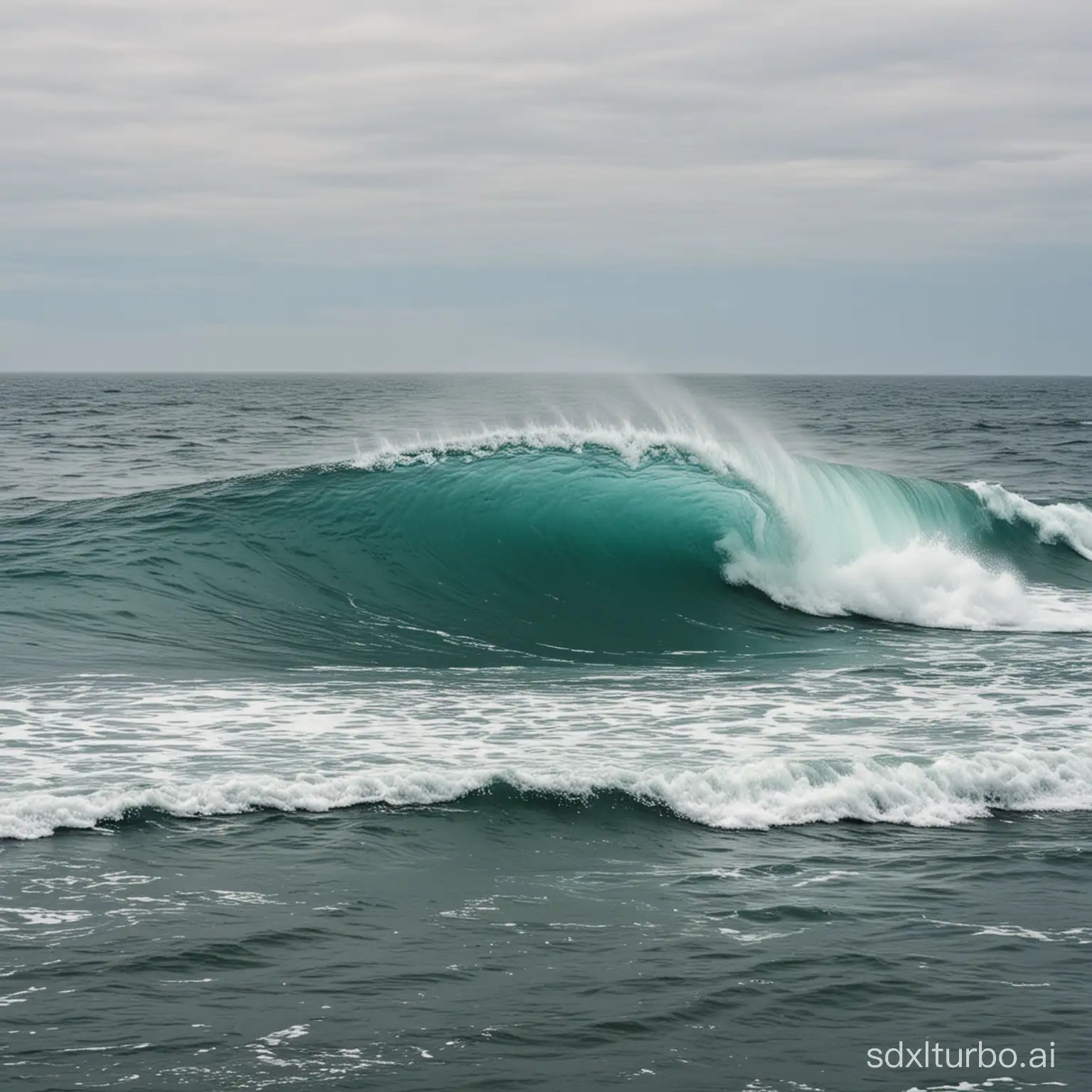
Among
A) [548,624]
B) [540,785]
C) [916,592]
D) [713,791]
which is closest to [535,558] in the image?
[548,624]

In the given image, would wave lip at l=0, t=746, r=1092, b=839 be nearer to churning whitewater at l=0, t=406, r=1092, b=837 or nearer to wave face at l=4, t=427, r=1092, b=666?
churning whitewater at l=0, t=406, r=1092, b=837

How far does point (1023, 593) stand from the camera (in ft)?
53.8

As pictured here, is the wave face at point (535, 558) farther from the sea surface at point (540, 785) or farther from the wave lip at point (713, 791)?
the wave lip at point (713, 791)

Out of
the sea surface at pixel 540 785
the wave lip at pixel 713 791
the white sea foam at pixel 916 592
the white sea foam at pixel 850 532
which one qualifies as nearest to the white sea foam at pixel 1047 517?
the white sea foam at pixel 850 532

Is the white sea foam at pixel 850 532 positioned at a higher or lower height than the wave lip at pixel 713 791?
higher

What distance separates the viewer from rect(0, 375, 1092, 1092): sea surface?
4863 millimetres

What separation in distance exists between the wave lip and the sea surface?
27 mm

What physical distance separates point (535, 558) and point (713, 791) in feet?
30.1

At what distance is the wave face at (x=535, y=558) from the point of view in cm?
1350

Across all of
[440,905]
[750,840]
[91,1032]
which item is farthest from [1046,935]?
[91,1032]

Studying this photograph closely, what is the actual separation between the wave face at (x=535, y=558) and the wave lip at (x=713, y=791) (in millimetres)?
4443

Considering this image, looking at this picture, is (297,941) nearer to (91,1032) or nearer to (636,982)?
(91,1032)

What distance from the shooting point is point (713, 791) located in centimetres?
773

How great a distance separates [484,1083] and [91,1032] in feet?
4.97
